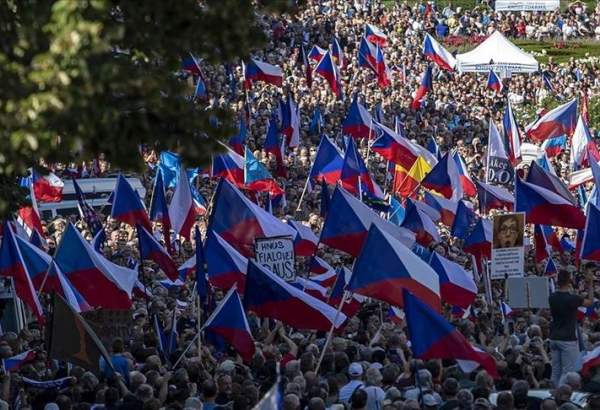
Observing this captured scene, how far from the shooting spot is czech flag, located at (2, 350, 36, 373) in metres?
14.0

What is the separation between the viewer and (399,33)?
53.0 metres

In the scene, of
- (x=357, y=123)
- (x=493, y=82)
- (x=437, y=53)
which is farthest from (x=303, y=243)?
(x=493, y=82)

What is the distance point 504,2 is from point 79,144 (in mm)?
51824

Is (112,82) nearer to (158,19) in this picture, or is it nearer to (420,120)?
(158,19)

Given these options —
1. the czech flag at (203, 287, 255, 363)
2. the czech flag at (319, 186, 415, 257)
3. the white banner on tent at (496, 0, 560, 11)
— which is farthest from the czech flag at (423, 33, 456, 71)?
the czech flag at (203, 287, 255, 363)

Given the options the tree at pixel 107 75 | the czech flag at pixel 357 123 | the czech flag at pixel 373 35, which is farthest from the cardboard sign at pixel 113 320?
the czech flag at pixel 373 35

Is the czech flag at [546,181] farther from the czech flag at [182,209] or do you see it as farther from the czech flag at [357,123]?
the czech flag at [357,123]

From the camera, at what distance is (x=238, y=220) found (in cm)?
1839

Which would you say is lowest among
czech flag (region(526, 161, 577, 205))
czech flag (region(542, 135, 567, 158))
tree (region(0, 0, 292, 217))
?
czech flag (region(542, 135, 567, 158))

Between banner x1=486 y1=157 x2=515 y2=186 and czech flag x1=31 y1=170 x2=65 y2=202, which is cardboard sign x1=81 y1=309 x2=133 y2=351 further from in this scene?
banner x1=486 y1=157 x2=515 y2=186

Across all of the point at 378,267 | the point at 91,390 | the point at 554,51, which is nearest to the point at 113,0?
the point at 91,390

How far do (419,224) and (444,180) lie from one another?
3095 millimetres

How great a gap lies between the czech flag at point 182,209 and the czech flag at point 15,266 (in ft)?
14.7

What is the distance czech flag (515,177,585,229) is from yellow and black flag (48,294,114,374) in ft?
29.6
